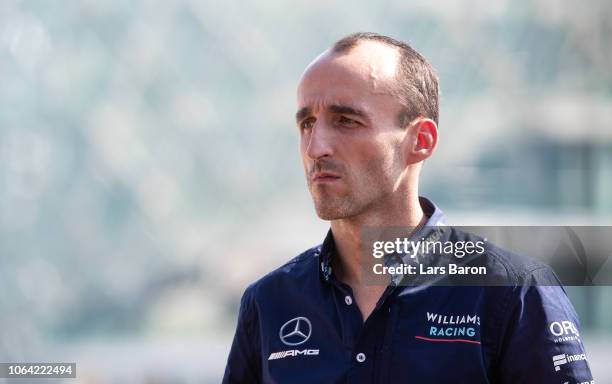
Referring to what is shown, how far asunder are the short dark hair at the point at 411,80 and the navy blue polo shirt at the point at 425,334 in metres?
0.21

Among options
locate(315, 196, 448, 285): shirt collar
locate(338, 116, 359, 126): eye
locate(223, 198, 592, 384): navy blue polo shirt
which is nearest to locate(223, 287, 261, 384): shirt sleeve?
locate(223, 198, 592, 384): navy blue polo shirt

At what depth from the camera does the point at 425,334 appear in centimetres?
172

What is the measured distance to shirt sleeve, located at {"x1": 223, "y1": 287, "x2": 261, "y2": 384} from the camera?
1918mm

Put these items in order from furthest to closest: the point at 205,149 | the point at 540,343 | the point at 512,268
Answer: the point at 205,149 < the point at 512,268 < the point at 540,343

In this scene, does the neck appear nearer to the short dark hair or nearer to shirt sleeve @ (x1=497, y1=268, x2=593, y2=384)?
the short dark hair

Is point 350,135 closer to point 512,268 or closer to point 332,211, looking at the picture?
point 332,211

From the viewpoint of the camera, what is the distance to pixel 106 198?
11234mm

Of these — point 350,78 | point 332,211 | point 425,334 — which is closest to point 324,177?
point 332,211

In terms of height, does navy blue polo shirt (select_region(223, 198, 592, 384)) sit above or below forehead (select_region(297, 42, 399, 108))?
below

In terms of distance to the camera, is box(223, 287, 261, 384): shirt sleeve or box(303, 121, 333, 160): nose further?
box(223, 287, 261, 384): shirt sleeve

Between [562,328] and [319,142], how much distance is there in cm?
54

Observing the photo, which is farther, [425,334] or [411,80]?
[411,80]

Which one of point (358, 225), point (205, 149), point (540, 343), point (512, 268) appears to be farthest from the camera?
point (205, 149)

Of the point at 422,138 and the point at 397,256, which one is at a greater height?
the point at 422,138
